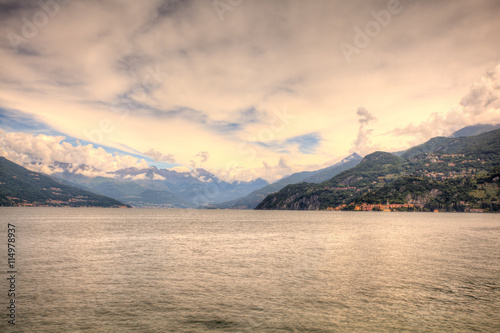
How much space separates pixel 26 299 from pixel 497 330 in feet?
145

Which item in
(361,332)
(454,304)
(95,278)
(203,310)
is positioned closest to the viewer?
(361,332)

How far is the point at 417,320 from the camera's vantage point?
25016 millimetres

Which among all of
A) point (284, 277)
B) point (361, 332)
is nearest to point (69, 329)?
point (361, 332)

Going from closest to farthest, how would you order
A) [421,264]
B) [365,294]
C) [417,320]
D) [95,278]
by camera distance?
[417,320] → [365,294] → [95,278] → [421,264]

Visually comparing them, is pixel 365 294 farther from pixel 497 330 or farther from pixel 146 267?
pixel 146 267

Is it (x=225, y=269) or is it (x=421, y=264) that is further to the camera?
(x=421, y=264)

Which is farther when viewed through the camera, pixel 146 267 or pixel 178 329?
pixel 146 267

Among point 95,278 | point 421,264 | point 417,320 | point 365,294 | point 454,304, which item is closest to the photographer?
point 417,320

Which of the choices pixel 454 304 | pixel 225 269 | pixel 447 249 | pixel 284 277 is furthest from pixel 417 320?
pixel 447 249

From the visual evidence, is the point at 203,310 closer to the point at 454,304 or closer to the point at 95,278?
the point at 95,278

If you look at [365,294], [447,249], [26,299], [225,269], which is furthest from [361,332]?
[447,249]

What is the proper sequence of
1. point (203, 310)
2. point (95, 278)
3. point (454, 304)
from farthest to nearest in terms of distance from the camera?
point (95, 278) < point (454, 304) < point (203, 310)

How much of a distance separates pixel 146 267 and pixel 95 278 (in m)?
9.05

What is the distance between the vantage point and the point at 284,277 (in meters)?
40.3
